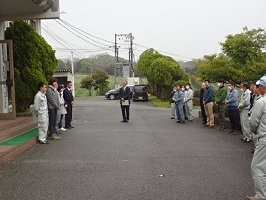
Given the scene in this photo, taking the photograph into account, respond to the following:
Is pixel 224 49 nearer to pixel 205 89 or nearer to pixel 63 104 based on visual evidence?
pixel 205 89

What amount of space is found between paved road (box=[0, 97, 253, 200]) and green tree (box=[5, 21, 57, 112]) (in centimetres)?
363

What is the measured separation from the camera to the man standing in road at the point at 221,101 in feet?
36.8

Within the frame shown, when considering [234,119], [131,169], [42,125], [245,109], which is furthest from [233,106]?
[42,125]

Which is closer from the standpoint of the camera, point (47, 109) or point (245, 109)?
point (47, 109)

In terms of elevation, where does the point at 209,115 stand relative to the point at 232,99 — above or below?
below

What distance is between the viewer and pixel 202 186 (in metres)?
5.33

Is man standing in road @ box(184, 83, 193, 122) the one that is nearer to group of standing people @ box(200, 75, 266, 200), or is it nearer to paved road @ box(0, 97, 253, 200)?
group of standing people @ box(200, 75, 266, 200)

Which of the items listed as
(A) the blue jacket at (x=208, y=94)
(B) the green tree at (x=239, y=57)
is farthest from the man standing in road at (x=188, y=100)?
(A) the blue jacket at (x=208, y=94)

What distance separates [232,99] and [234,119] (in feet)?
2.46

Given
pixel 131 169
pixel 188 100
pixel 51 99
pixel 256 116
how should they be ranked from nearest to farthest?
1. pixel 256 116
2. pixel 131 169
3. pixel 51 99
4. pixel 188 100

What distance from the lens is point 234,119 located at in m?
10.7

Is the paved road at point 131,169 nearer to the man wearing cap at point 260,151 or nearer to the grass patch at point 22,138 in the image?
the grass patch at point 22,138

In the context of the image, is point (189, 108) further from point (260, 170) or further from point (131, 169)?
point (260, 170)

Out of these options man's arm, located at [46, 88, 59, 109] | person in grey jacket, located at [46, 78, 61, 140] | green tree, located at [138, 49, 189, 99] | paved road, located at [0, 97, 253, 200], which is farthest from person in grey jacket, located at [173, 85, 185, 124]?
green tree, located at [138, 49, 189, 99]
